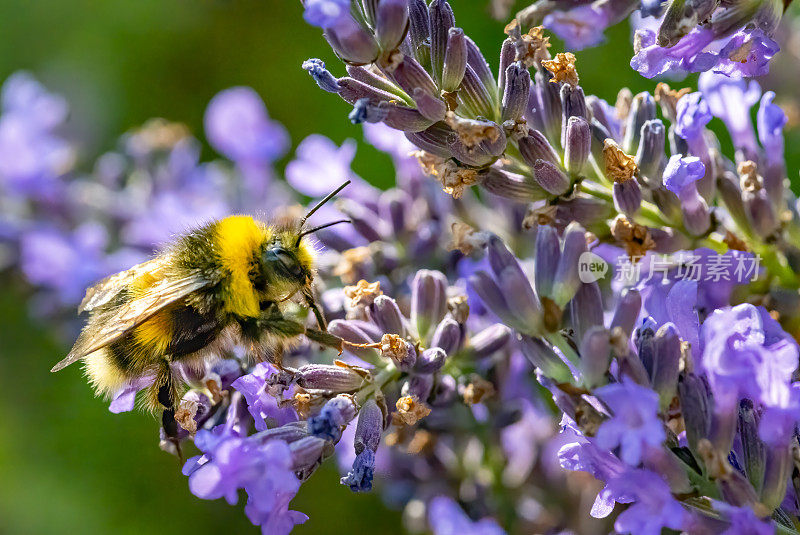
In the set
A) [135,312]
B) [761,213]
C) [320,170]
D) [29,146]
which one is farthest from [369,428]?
[29,146]

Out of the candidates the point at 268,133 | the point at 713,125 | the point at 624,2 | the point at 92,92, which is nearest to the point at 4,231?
the point at 268,133

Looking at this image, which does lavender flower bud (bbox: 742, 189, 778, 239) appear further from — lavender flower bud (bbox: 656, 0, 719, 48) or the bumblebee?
the bumblebee

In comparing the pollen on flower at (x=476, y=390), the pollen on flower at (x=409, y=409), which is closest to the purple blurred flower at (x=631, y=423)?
the pollen on flower at (x=409, y=409)

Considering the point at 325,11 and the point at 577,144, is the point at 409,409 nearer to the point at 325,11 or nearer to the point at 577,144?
the point at 577,144

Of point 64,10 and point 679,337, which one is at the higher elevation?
point 679,337

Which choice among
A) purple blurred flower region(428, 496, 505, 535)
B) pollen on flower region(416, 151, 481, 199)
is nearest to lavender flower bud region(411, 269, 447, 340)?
pollen on flower region(416, 151, 481, 199)

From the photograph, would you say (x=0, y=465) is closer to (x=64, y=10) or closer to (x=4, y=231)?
(x=4, y=231)

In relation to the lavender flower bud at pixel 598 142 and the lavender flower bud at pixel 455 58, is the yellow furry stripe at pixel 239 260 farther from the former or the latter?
the lavender flower bud at pixel 598 142
